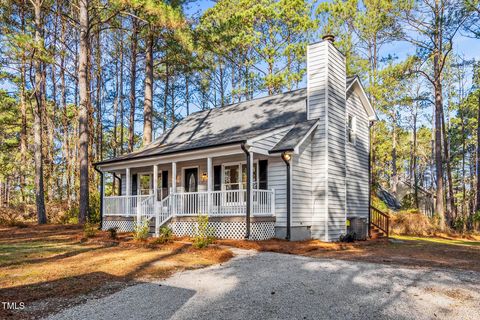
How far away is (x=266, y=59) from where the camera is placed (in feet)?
87.1

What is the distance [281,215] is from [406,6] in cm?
1725

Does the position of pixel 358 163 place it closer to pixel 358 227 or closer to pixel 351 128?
pixel 351 128

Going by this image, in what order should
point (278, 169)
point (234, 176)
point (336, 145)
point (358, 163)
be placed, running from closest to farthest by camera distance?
point (278, 169) → point (336, 145) → point (234, 176) → point (358, 163)

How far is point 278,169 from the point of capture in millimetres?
13273

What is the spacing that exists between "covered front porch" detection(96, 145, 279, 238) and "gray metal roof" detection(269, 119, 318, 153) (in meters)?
0.86

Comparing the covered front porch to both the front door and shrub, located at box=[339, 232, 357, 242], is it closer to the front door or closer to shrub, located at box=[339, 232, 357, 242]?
the front door

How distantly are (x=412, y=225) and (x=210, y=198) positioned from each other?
12.7m

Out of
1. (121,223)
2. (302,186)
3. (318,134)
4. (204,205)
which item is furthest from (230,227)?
(121,223)

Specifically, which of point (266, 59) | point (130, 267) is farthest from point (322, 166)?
point (266, 59)

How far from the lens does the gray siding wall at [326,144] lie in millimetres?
13711

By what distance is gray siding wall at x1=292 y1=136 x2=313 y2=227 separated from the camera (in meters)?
13.0

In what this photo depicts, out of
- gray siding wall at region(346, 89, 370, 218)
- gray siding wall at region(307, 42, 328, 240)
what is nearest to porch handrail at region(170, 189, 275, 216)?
gray siding wall at region(307, 42, 328, 240)

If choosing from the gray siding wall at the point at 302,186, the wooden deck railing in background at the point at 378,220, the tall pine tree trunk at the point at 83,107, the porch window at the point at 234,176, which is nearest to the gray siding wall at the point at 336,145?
the gray siding wall at the point at 302,186

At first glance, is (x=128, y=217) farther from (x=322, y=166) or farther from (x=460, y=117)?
(x=460, y=117)
